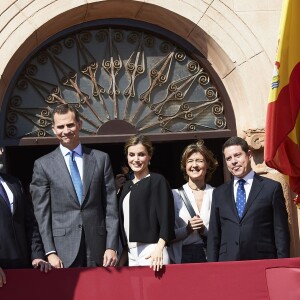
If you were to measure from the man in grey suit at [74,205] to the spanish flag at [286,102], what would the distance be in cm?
146

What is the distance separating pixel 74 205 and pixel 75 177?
24 cm


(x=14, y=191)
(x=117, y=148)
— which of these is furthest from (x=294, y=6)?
(x=117, y=148)

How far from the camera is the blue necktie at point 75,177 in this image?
7.67 metres

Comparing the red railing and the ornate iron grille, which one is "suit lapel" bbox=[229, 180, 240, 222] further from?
the ornate iron grille

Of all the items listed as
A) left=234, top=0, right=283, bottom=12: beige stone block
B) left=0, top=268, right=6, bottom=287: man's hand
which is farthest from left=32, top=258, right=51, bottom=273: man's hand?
left=234, top=0, right=283, bottom=12: beige stone block

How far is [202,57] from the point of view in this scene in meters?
10.2

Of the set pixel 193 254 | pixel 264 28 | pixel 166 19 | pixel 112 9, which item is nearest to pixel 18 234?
pixel 193 254

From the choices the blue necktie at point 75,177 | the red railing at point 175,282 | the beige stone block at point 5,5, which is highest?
the beige stone block at point 5,5

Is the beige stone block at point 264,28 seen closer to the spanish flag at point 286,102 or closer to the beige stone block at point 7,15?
the beige stone block at point 7,15

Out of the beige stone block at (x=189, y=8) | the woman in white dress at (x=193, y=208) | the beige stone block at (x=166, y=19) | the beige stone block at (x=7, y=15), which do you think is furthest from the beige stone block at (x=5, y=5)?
the woman in white dress at (x=193, y=208)

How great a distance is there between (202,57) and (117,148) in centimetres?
345

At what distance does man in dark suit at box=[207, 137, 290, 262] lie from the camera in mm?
7684

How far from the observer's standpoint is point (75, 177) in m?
7.73

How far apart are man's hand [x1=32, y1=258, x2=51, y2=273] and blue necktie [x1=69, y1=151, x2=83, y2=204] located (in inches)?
22.6
